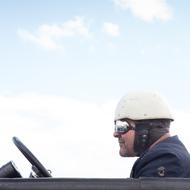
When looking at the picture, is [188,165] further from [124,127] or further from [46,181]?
[46,181]

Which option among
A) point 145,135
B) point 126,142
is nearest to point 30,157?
point 126,142

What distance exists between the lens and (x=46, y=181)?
3227mm

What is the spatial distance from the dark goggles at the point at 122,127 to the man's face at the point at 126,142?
0.03 metres

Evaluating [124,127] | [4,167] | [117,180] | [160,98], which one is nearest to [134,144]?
[124,127]

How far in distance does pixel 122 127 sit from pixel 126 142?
0.56 ft

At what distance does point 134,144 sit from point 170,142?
14.1 inches

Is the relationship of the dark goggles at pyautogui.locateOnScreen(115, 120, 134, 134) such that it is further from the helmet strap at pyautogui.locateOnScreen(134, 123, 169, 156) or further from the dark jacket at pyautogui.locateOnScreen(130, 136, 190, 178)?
the dark jacket at pyautogui.locateOnScreen(130, 136, 190, 178)

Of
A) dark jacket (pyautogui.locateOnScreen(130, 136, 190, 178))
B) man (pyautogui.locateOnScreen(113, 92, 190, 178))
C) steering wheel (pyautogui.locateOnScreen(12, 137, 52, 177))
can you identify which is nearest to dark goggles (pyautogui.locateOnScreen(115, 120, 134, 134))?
man (pyautogui.locateOnScreen(113, 92, 190, 178))

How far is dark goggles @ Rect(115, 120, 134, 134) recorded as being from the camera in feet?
16.4

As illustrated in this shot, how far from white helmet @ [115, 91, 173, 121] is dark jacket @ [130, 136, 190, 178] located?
22.9 inches

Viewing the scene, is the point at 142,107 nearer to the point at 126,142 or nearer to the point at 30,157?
the point at 126,142

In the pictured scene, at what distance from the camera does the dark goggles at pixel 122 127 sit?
5.00 meters

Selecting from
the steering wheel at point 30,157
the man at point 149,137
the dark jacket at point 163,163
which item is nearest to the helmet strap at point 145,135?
the man at point 149,137

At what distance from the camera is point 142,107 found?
509cm
